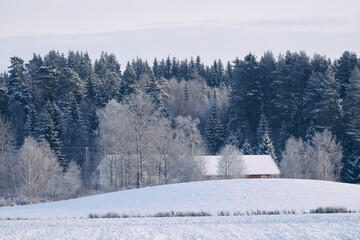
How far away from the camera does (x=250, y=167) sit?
5306 centimetres

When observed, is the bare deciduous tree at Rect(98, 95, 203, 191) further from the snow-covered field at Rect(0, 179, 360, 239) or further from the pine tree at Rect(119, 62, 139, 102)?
the pine tree at Rect(119, 62, 139, 102)

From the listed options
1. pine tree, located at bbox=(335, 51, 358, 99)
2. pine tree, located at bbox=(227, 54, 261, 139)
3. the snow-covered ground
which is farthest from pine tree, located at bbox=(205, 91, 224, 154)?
the snow-covered ground

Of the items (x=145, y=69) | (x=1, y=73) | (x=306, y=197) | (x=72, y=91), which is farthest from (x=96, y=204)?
(x=1, y=73)

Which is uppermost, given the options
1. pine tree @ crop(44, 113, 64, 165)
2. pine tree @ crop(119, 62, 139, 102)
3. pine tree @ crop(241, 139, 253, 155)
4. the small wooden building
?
pine tree @ crop(119, 62, 139, 102)

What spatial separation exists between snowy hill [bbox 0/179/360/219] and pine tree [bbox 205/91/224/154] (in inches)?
1417

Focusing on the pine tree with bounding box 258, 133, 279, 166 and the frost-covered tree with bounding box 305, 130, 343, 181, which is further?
the pine tree with bounding box 258, 133, 279, 166

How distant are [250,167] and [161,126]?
11284mm

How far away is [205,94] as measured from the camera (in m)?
97.2

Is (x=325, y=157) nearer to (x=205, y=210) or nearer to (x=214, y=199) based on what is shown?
(x=214, y=199)

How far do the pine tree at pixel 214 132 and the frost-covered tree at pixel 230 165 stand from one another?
20.7m

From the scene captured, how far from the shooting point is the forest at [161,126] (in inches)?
1892

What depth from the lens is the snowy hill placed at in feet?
82.3

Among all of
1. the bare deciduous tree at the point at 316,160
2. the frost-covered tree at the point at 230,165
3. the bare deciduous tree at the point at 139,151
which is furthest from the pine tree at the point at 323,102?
the bare deciduous tree at the point at 139,151

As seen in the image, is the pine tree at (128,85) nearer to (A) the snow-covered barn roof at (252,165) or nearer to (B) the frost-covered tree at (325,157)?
(A) the snow-covered barn roof at (252,165)
